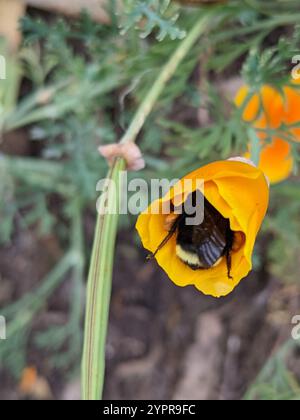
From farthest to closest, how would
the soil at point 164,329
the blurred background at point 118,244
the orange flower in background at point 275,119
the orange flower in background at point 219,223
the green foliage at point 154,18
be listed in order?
the soil at point 164,329 < the blurred background at point 118,244 < the orange flower in background at point 275,119 < the green foliage at point 154,18 < the orange flower in background at point 219,223

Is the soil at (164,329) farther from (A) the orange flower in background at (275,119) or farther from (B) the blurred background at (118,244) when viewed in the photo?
(A) the orange flower in background at (275,119)

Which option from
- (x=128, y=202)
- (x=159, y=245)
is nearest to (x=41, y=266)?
(x=128, y=202)

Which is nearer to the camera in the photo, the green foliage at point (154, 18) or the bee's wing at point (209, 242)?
the bee's wing at point (209, 242)

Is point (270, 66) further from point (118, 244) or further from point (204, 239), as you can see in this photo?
point (118, 244)

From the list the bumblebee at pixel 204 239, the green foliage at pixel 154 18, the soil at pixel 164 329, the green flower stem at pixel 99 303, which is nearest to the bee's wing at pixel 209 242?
the bumblebee at pixel 204 239

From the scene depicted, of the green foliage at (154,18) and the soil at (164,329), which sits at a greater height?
the green foliage at (154,18)

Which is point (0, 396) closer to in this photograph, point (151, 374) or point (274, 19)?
point (151, 374)

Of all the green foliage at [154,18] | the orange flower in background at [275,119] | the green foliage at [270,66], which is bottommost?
the orange flower in background at [275,119]

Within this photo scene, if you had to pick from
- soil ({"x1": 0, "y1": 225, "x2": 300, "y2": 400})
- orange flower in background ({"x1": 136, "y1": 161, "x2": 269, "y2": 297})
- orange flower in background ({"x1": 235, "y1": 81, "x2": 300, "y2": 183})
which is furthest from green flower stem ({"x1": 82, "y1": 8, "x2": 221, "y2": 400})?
soil ({"x1": 0, "y1": 225, "x2": 300, "y2": 400})
